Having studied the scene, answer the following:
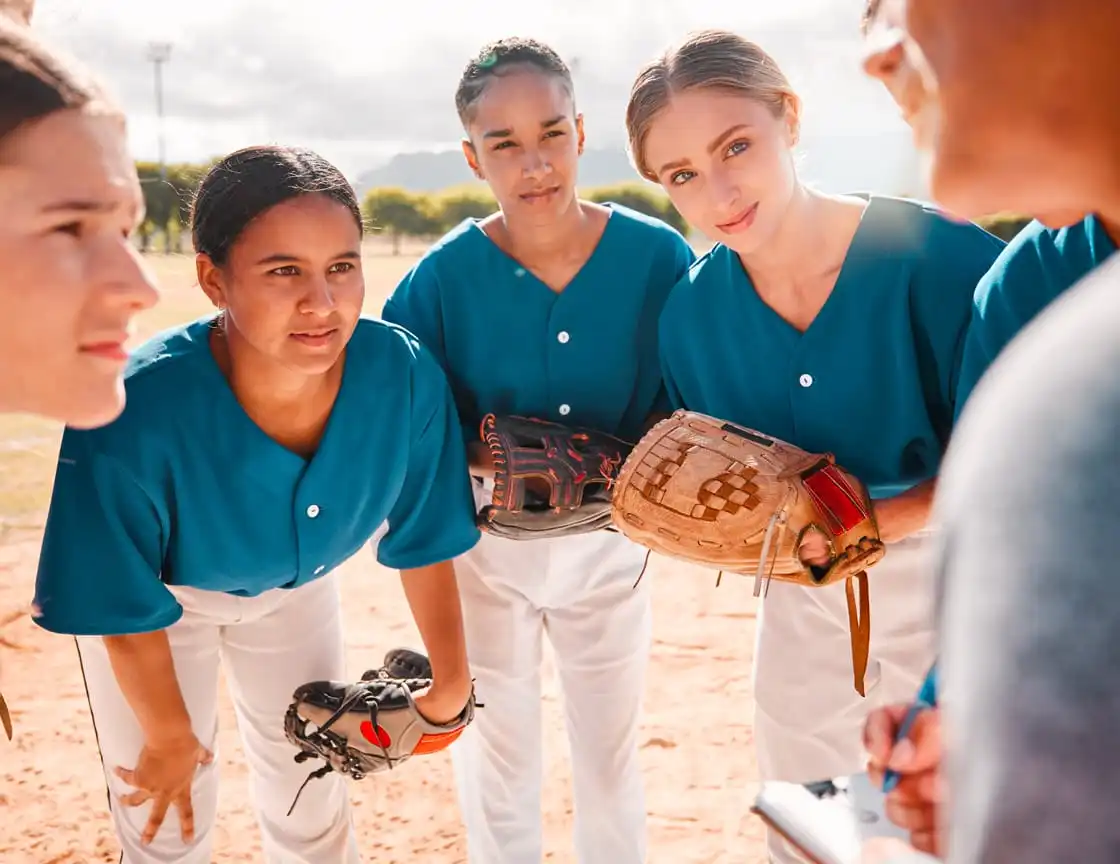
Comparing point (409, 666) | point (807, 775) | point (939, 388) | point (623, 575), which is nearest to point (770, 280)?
point (939, 388)

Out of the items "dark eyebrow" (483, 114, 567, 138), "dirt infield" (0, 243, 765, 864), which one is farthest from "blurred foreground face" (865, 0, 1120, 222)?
"dirt infield" (0, 243, 765, 864)

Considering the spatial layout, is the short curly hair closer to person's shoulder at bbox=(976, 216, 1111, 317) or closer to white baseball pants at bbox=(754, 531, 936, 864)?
person's shoulder at bbox=(976, 216, 1111, 317)

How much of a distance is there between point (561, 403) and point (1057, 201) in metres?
1.87

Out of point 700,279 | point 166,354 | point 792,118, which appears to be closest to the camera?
point 166,354

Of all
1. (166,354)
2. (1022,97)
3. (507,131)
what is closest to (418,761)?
(166,354)

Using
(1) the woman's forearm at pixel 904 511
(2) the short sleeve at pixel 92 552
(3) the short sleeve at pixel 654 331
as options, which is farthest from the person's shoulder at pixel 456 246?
(1) the woman's forearm at pixel 904 511

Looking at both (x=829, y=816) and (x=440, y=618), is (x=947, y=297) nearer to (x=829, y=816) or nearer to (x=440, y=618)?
(x=829, y=816)

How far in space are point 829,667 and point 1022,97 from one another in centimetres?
174

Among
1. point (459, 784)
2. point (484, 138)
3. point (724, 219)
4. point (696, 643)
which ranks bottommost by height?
point (696, 643)

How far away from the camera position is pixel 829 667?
6.97 ft

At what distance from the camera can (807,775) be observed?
84.0 inches

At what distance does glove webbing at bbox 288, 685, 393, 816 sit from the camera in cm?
213

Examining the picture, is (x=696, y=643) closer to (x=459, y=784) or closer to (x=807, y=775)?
(x=459, y=784)

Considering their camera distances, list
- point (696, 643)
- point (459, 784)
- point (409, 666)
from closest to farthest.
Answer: point (409, 666) → point (459, 784) → point (696, 643)
